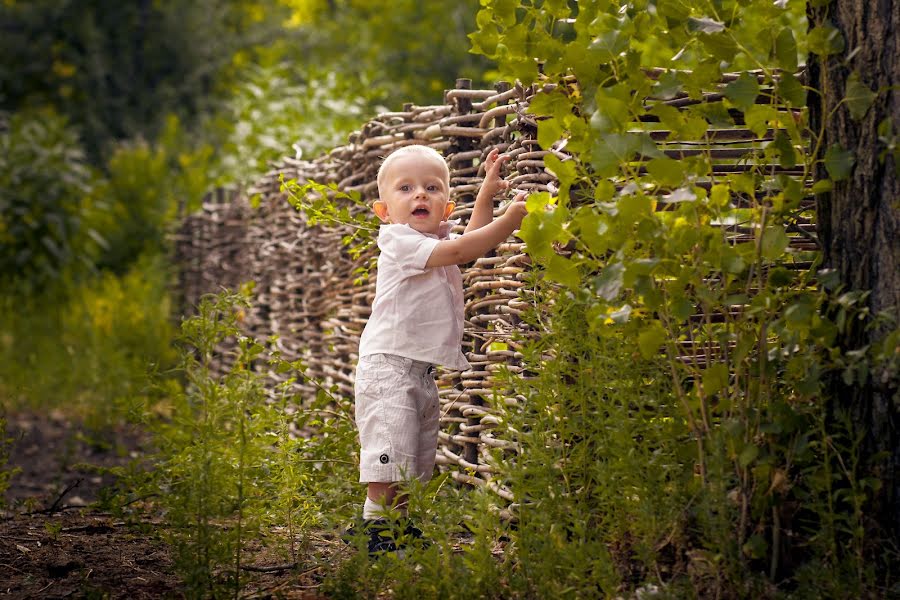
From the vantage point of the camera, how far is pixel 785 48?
2508mm

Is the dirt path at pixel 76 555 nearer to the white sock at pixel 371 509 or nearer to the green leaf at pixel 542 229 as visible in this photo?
the white sock at pixel 371 509

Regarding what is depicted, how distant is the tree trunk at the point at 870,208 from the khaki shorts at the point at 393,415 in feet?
4.49

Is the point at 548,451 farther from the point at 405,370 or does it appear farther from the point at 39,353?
the point at 39,353

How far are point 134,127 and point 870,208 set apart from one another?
1825cm

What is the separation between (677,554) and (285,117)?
27.0 ft

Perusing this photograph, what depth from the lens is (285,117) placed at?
10.2 meters

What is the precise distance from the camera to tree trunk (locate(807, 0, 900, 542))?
251 centimetres

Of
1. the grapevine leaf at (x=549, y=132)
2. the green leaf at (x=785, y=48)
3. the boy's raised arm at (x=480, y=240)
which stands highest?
the green leaf at (x=785, y=48)

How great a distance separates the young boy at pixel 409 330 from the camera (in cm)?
344

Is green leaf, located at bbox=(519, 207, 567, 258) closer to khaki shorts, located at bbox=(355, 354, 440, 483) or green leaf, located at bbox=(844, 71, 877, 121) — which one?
green leaf, located at bbox=(844, 71, 877, 121)

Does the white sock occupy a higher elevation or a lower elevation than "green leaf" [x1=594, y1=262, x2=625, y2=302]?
lower

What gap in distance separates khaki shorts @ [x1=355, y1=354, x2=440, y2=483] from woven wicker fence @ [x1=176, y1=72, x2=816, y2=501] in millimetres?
168

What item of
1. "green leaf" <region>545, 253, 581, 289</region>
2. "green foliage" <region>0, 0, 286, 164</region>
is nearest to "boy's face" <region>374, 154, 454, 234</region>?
"green leaf" <region>545, 253, 581, 289</region>

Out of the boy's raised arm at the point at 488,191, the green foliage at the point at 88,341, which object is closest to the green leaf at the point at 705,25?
the boy's raised arm at the point at 488,191
